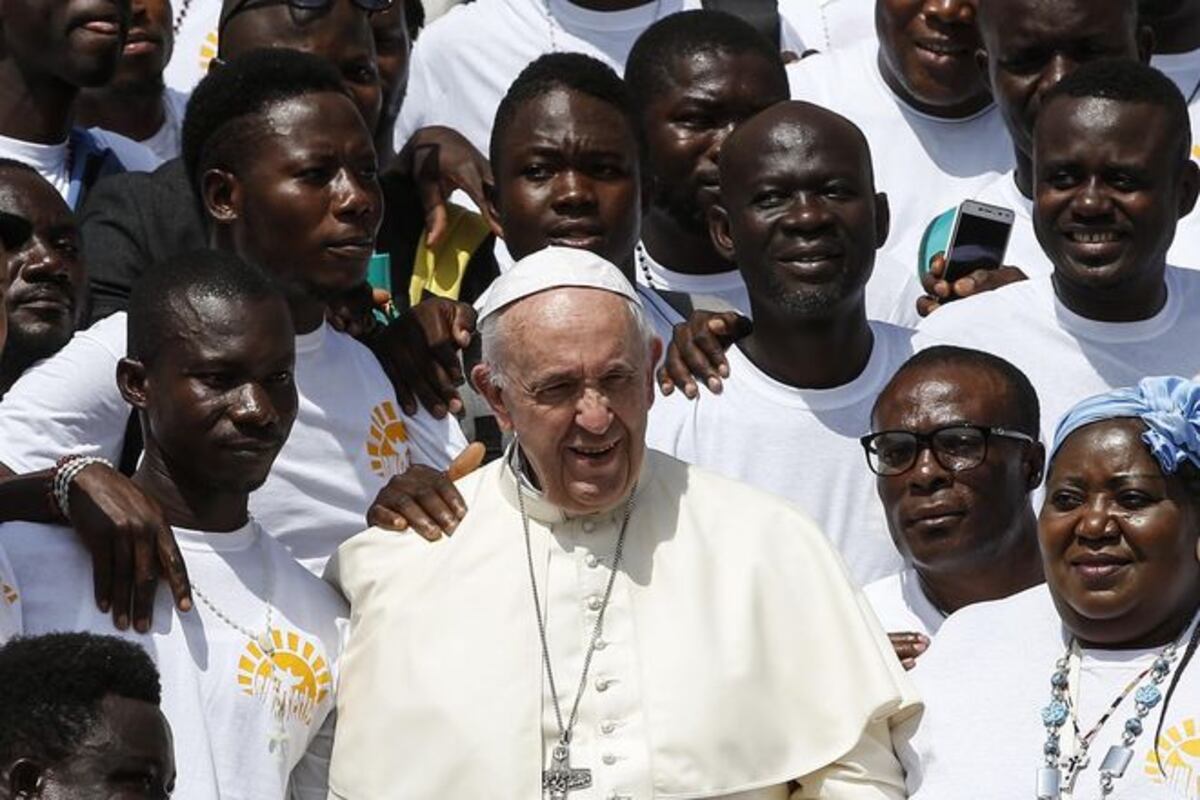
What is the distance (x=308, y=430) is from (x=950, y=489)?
1616 millimetres

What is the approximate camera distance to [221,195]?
8.41 m

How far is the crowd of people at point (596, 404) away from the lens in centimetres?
702

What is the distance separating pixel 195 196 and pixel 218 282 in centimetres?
107

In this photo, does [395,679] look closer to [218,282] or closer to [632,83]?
[218,282]

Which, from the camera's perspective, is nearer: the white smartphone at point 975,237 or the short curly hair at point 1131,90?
the short curly hair at point 1131,90

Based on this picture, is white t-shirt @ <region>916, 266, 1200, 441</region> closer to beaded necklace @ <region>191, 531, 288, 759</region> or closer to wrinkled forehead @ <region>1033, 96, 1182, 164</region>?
wrinkled forehead @ <region>1033, 96, 1182, 164</region>

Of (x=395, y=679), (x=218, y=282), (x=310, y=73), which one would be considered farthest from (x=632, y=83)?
(x=395, y=679)

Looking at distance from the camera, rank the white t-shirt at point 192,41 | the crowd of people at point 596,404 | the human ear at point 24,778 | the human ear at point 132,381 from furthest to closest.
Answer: the white t-shirt at point 192,41, the human ear at point 132,381, the crowd of people at point 596,404, the human ear at point 24,778

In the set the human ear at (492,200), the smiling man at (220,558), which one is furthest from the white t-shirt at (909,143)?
the smiling man at (220,558)

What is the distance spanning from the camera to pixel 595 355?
7133mm

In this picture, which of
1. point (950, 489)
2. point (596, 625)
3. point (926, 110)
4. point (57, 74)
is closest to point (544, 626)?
point (596, 625)

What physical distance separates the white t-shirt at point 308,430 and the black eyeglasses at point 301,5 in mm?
1424

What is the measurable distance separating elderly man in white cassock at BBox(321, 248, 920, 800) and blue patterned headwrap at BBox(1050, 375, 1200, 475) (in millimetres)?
704

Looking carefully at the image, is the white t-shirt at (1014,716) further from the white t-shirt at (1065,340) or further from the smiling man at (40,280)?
the smiling man at (40,280)
